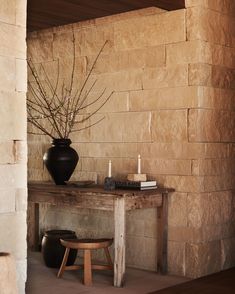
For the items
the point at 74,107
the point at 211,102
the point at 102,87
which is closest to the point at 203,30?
the point at 211,102

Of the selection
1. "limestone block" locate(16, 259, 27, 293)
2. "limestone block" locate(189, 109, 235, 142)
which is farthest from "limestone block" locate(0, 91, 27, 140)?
"limestone block" locate(189, 109, 235, 142)

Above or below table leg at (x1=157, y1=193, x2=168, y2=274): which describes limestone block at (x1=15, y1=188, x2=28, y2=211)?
above

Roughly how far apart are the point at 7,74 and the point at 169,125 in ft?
6.92

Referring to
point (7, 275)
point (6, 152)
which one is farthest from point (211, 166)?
point (7, 275)

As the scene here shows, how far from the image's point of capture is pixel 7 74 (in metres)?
3.22

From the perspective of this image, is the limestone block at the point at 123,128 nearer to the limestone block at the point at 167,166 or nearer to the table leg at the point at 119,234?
the limestone block at the point at 167,166

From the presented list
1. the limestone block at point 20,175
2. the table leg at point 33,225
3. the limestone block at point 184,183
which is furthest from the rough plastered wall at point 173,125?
the limestone block at point 20,175

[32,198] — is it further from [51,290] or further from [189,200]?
[189,200]

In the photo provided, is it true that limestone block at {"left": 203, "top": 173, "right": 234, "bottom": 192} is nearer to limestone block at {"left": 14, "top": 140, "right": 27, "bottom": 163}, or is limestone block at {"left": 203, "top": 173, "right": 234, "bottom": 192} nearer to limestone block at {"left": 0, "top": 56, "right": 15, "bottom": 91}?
limestone block at {"left": 14, "top": 140, "right": 27, "bottom": 163}

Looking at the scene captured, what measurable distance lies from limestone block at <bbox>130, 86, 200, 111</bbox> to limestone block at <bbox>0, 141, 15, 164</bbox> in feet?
6.80

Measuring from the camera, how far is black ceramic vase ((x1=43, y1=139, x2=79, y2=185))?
17.6ft

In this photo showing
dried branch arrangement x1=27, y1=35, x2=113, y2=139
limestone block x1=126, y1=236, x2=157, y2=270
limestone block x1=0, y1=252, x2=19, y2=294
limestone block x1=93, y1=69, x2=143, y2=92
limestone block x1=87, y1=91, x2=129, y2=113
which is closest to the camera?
limestone block x1=0, y1=252, x2=19, y2=294

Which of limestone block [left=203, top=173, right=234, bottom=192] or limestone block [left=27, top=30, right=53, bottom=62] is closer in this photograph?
limestone block [left=203, top=173, right=234, bottom=192]

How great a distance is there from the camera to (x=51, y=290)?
438 cm
